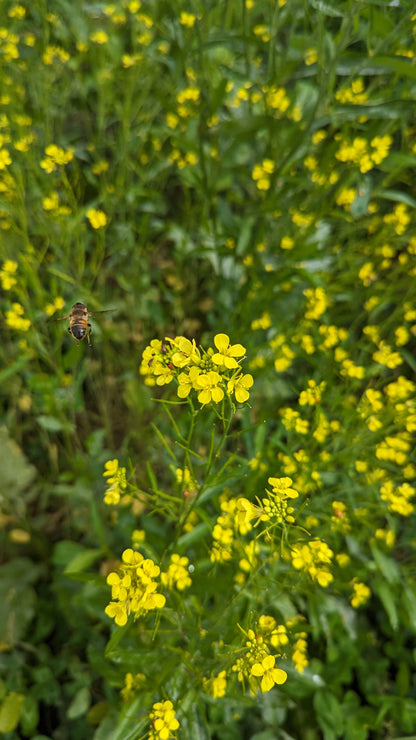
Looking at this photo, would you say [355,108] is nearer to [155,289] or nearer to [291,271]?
[291,271]

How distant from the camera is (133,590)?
884mm

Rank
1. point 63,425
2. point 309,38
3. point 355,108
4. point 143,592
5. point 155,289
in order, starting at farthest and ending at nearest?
point 155,289 < point 63,425 < point 309,38 < point 355,108 < point 143,592

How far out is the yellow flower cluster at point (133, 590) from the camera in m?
0.87

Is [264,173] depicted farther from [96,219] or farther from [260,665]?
[260,665]

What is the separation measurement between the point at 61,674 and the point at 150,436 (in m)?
1.06

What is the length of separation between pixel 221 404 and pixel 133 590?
485 mm

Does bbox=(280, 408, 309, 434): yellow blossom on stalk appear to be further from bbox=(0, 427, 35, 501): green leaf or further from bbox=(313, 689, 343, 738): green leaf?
bbox=(0, 427, 35, 501): green leaf

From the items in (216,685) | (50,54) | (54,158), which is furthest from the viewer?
(50,54)

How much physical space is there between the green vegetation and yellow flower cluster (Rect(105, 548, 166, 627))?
0.01 meters

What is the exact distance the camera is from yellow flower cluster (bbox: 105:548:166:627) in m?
0.87

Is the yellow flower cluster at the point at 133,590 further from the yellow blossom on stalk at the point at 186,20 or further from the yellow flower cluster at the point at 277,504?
the yellow blossom on stalk at the point at 186,20

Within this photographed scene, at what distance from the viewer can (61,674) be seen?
6.43ft

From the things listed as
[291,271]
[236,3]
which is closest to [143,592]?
[291,271]

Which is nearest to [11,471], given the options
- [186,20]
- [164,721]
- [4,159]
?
[4,159]
